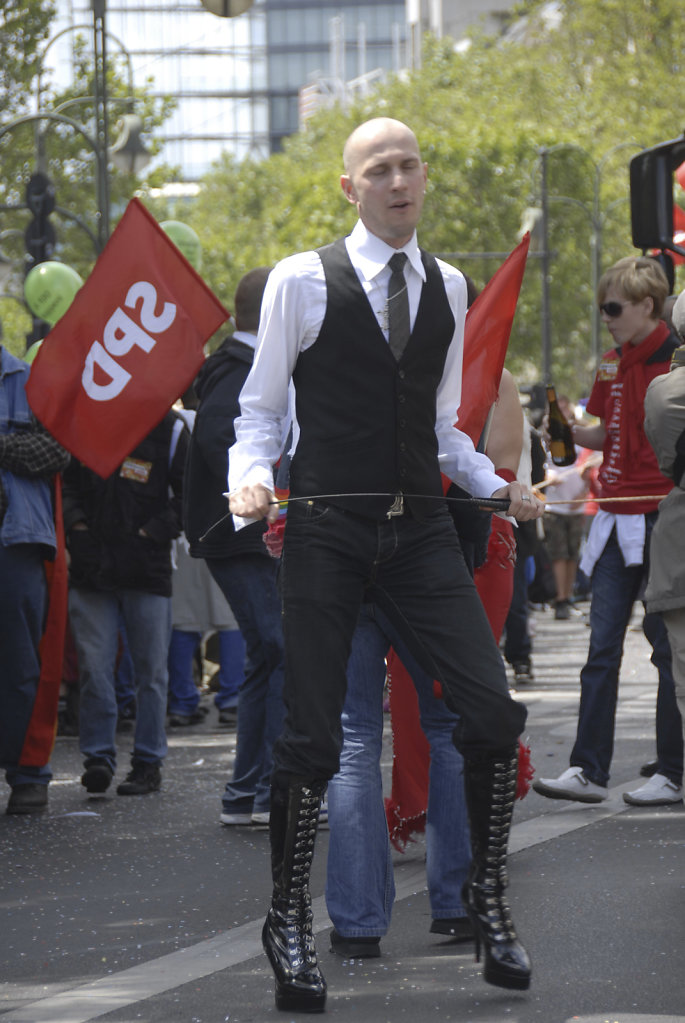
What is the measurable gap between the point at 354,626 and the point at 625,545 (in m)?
2.47

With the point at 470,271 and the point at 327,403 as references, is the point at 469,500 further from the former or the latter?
the point at 470,271

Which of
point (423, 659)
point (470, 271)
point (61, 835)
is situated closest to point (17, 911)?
point (61, 835)

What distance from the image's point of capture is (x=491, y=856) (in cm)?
415

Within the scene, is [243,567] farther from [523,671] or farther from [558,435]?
[523,671]

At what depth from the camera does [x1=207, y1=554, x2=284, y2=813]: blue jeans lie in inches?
258

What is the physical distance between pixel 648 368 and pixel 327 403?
2679 mm

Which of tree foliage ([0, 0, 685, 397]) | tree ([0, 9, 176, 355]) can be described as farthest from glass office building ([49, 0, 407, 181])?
tree ([0, 9, 176, 355])

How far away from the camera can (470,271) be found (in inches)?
1822

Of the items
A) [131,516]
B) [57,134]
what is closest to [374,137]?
[131,516]

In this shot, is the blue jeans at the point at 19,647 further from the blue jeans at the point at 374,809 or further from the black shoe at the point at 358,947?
the black shoe at the point at 358,947

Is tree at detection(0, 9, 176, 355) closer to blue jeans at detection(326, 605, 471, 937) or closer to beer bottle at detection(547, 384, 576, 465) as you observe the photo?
beer bottle at detection(547, 384, 576, 465)

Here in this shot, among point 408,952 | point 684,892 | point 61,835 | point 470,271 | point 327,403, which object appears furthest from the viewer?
point 470,271

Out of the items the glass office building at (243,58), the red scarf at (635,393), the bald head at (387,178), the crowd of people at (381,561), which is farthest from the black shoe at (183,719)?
the glass office building at (243,58)

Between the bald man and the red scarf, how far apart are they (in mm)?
2365
